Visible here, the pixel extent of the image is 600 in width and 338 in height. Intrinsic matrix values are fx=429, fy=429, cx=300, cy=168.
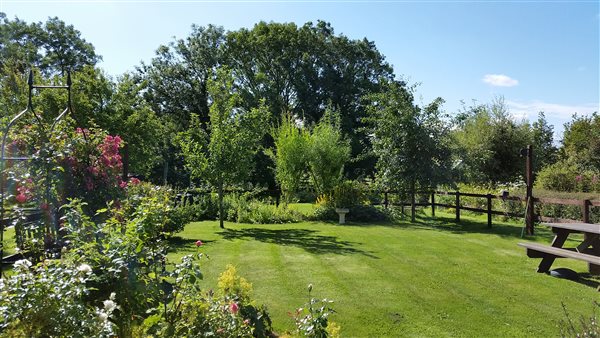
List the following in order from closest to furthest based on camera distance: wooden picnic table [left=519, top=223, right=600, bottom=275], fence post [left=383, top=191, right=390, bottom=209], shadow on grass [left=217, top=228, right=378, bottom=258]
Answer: wooden picnic table [left=519, top=223, right=600, bottom=275] < shadow on grass [left=217, top=228, right=378, bottom=258] < fence post [left=383, top=191, right=390, bottom=209]

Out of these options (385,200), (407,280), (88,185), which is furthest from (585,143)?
(88,185)

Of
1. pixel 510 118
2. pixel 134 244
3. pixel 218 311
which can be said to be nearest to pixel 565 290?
pixel 218 311

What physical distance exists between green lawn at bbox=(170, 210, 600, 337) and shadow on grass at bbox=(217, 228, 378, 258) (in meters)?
0.02

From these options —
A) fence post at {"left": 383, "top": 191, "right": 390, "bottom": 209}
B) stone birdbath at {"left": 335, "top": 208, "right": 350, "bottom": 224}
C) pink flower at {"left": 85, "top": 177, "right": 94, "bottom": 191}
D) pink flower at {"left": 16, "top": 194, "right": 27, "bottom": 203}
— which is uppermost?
pink flower at {"left": 85, "top": 177, "right": 94, "bottom": 191}

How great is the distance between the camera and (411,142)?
13852mm

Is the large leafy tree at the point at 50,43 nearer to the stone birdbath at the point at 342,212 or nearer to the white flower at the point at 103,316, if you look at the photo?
the stone birdbath at the point at 342,212

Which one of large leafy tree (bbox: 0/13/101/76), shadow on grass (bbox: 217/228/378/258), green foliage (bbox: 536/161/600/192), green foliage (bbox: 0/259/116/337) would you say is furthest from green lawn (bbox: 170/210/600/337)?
large leafy tree (bbox: 0/13/101/76)

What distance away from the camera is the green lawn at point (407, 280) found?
4.68 meters

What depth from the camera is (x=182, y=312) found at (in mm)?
2895

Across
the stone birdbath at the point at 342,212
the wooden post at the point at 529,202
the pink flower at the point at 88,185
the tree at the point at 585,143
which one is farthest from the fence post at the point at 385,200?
the pink flower at the point at 88,185

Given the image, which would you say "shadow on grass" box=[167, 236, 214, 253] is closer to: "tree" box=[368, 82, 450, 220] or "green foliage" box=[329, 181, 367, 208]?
"green foliage" box=[329, 181, 367, 208]

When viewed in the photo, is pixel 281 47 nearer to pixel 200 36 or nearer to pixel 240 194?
pixel 200 36

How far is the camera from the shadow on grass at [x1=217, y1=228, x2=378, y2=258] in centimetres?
877

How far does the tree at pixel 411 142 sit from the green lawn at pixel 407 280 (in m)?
3.12
